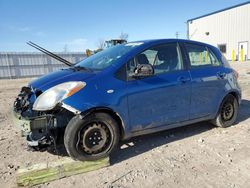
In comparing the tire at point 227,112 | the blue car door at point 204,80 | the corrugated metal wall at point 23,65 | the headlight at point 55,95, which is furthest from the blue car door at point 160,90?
the corrugated metal wall at point 23,65

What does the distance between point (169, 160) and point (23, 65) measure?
20181 millimetres

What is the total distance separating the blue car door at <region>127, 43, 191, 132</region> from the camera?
11.9ft

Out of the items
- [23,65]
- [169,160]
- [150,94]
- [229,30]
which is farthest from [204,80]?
[229,30]

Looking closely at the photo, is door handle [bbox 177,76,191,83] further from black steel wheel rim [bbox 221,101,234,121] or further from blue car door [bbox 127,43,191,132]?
black steel wheel rim [bbox 221,101,234,121]

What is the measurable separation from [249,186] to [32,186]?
2.65m

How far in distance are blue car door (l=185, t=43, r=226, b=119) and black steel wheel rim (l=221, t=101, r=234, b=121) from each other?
31 cm

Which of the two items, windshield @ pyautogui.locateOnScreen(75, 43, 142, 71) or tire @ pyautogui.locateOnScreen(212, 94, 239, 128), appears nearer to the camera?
windshield @ pyautogui.locateOnScreen(75, 43, 142, 71)

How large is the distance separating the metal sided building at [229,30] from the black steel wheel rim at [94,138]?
102 feet

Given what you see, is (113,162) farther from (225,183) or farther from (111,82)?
(225,183)

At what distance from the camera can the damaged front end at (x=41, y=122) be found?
3.17 metres

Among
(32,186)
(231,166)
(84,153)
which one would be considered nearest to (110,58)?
(84,153)

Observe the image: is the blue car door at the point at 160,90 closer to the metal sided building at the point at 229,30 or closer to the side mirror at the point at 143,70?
the side mirror at the point at 143,70

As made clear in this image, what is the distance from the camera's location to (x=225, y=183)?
291cm

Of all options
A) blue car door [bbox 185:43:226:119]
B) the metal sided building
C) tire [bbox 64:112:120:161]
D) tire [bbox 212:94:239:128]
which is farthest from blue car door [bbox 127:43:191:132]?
the metal sided building
